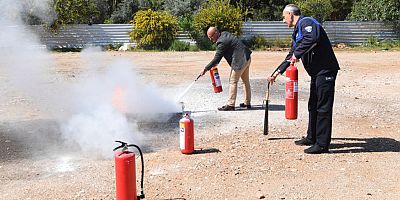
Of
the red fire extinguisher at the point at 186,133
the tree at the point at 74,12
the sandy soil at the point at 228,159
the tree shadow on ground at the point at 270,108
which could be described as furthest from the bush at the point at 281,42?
the red fire extinguisher at the point at 186,133

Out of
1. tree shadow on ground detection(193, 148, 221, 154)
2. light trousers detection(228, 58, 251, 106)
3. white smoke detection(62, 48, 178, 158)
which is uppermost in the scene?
light trousers detection(228, 58, 251, 106)

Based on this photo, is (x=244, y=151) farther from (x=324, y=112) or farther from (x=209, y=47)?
(x=209, y=47)

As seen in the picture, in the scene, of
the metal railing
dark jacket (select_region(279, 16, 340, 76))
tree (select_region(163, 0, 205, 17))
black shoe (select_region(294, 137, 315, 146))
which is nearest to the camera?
dark jacket (select_region(279, 16, 340, 76))

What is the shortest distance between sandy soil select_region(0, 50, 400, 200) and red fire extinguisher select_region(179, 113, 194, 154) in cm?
11

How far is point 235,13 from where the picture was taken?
74.1 feet

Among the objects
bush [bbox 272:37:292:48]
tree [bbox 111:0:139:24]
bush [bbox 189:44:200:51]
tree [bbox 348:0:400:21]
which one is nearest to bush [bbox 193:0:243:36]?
bush [bbox 189:44:200:51]

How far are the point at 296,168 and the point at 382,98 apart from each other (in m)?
5.41

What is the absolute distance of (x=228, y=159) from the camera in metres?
6.01

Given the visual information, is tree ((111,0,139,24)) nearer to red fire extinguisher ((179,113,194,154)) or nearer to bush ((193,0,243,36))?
bush ((193,0,243,36))

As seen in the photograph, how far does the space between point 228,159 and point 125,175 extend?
1974mm

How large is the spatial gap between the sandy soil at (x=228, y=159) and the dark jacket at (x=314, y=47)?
3.82ft

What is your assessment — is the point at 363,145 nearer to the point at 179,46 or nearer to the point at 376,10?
the point at 179,46

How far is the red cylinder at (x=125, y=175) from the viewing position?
14.1ft

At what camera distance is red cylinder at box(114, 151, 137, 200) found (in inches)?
170
